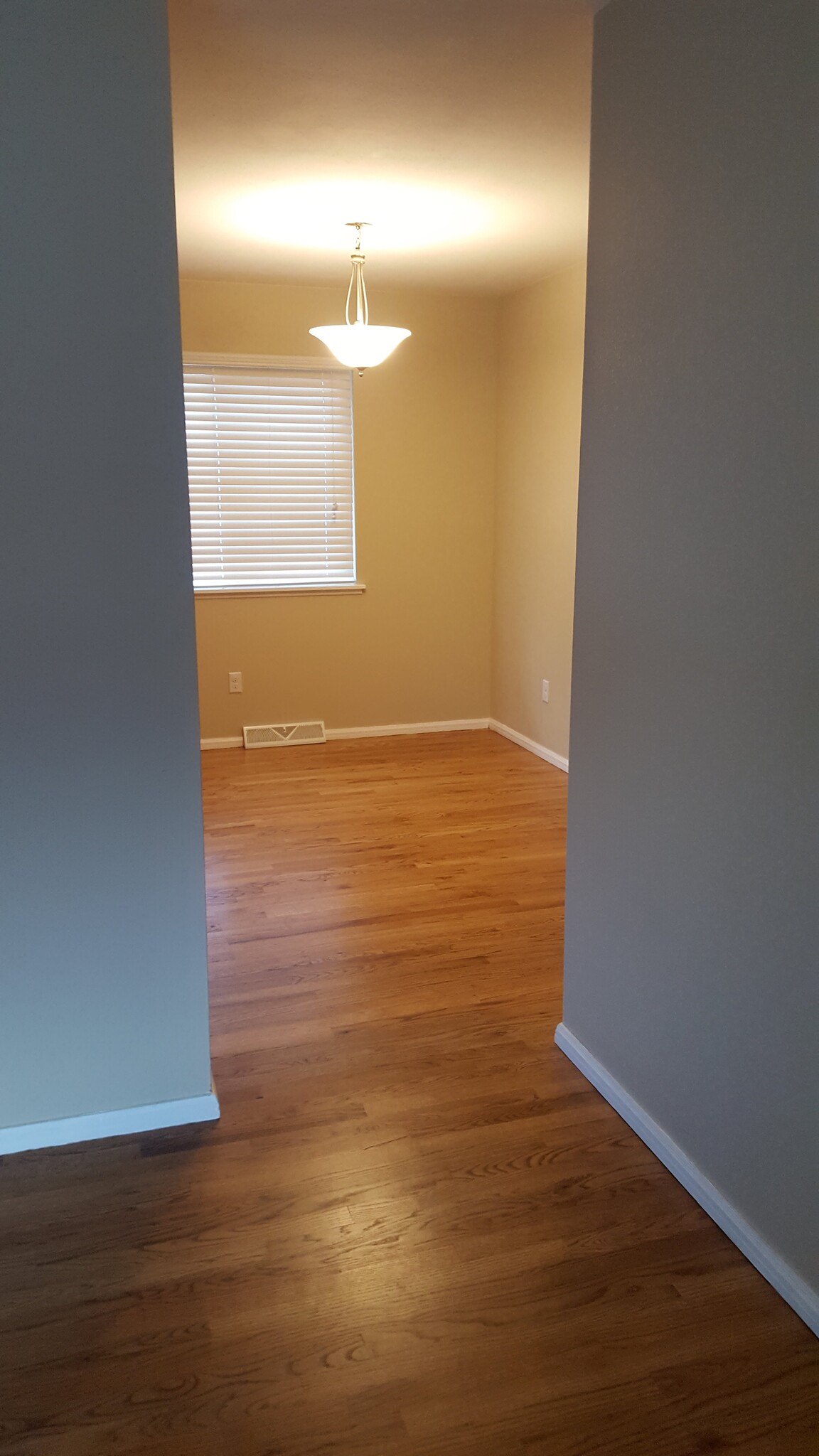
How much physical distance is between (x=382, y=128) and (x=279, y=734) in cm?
331

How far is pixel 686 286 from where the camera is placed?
1833 millimetres

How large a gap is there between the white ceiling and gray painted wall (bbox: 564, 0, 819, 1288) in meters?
0.49

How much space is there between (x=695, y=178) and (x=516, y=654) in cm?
380

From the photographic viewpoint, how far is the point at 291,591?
5434 millimetres

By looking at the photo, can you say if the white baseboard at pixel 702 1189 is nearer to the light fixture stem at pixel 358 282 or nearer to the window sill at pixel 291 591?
the light fixture stem at pixel 358 282

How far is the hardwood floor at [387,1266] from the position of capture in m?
1.49

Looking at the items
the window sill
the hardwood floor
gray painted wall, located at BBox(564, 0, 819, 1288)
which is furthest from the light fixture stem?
the hardwood floor

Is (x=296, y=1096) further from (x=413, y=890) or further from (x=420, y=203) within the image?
(x=420, y=203)

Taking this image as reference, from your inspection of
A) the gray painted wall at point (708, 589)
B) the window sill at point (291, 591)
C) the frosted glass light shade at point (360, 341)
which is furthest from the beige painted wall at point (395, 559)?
the gray painted wall at point (708, 589)

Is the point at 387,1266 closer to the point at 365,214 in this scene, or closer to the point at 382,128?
the point at 382,128

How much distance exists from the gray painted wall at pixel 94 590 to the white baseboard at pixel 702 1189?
0.92m

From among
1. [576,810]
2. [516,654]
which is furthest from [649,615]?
[516,654]

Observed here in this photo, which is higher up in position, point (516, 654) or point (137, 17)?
point (137, 17)

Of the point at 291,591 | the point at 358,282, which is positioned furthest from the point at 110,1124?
the point at 358,282
